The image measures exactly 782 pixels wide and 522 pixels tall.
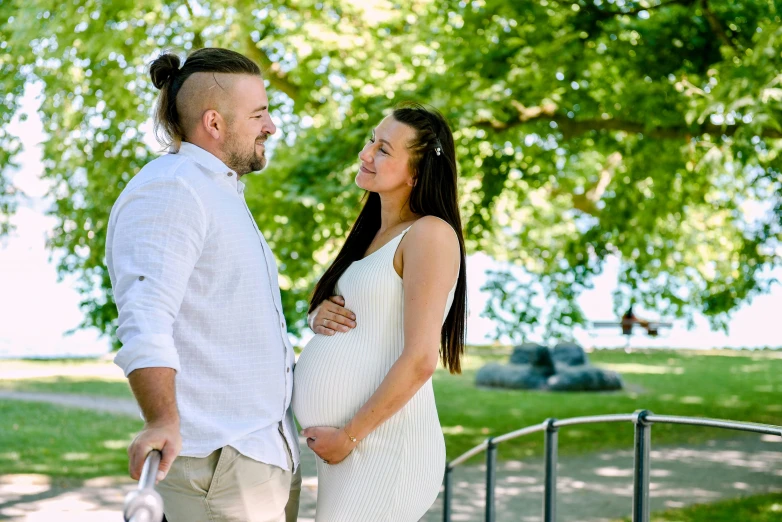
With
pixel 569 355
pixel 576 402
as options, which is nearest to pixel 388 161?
pixel 576 402

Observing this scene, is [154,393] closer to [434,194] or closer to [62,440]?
[434,194]

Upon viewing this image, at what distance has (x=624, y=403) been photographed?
1528cm

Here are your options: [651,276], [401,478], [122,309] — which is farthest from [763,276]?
[122,309]

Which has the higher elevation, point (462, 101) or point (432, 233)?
point (462, 101)

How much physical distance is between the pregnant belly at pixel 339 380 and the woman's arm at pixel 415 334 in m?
0.06

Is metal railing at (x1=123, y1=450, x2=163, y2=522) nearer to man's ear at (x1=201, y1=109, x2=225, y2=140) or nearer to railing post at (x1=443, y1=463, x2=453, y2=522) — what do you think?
man's ear at (x1=201, y1=109, x2=225, y2=140)

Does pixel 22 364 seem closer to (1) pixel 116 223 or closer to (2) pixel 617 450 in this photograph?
(2) pixel 617 450

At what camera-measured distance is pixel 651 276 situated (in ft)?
45.4

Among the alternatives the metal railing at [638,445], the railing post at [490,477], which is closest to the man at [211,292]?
the metal railing at [638,445]

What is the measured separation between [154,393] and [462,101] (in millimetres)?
7687

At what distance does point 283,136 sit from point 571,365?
29.4ft

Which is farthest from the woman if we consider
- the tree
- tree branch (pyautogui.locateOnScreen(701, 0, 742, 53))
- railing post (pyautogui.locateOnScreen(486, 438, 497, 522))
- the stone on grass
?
the stone on grass

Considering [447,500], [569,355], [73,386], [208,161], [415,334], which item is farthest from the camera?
[569,355]

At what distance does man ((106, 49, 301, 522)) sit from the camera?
7.55 ft
